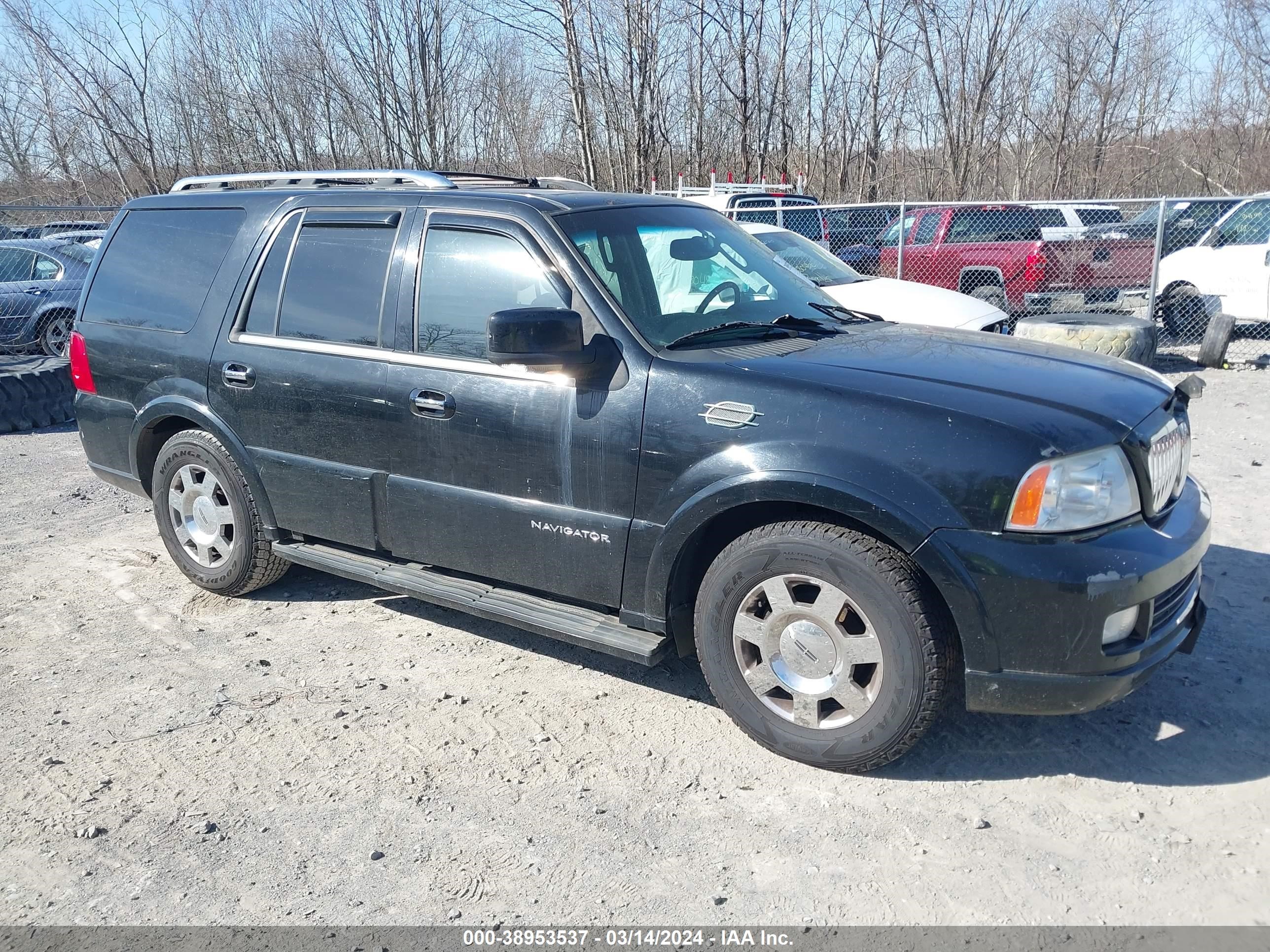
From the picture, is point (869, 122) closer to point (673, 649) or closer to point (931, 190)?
point (931, 190)

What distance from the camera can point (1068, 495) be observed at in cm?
302

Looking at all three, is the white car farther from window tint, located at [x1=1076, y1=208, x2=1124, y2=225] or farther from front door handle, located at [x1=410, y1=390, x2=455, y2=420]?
window tint, located at [x1=1076, y1=208, x2=1124, y2=225]

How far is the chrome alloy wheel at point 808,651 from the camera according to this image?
10.8 ft

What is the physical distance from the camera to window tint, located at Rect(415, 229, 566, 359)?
3.95 metres

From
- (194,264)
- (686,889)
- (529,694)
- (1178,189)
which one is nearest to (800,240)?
(194,264)

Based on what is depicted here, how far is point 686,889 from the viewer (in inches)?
113

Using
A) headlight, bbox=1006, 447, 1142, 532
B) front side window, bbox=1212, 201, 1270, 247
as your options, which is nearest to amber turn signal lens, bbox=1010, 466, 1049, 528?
headlight, bbox=1006, 447, 1142, 532

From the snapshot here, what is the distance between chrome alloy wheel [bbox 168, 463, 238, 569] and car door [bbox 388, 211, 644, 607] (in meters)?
1.27

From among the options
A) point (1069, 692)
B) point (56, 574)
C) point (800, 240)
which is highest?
point (800, 240)

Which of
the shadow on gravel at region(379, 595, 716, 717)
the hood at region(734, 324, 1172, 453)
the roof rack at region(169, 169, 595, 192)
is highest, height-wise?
the roof rack at region(169, 169, 595, 192)

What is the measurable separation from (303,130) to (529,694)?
78.0ft

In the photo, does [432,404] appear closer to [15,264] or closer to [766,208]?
[15,264]

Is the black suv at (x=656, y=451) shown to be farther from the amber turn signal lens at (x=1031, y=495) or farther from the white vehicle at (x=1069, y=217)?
the white vehicle at (x=1069, y=217)

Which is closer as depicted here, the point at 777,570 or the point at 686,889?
the point at 686,889
